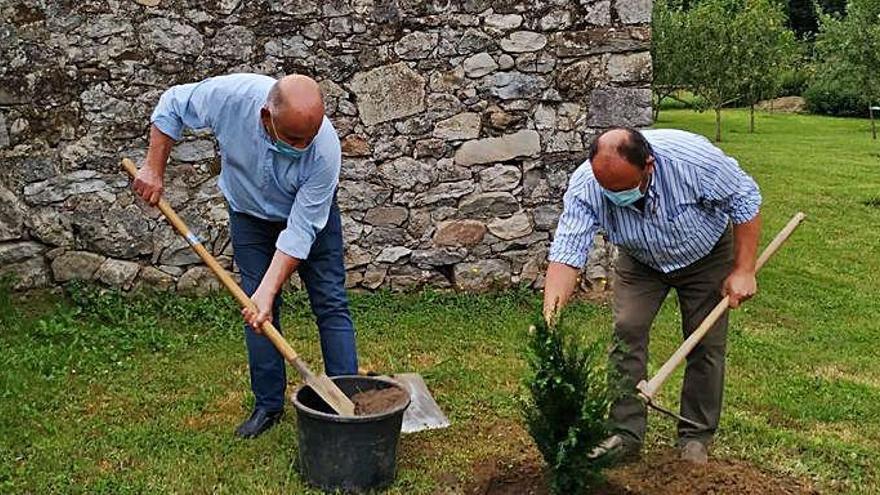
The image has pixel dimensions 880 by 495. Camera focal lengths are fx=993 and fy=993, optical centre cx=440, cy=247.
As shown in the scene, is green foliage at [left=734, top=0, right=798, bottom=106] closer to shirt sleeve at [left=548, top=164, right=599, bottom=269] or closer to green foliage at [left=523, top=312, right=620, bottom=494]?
shirt sleeve at [left=548, top=164, right=599, bottom=269]

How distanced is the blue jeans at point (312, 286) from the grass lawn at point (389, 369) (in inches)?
12.3

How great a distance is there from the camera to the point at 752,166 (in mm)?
14984

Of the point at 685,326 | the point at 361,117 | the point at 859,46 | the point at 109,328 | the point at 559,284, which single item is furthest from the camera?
the point at 859,46

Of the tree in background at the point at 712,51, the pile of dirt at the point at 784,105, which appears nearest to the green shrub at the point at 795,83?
the pile of dirt at the point at 784,105

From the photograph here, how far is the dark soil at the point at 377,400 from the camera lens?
392cm

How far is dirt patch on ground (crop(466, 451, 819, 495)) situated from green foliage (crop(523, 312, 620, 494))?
22 cm

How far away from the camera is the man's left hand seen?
380cm

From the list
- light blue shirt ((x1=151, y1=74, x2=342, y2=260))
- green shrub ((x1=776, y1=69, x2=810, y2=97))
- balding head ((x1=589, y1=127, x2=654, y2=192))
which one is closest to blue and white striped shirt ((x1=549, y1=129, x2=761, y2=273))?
balding head ((x1=589, y1=127, x2=654, y2=192))

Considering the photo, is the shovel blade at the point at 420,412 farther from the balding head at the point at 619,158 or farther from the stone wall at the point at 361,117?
the stone wall at the point at 361,117

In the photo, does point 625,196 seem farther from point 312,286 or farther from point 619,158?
point 312,286

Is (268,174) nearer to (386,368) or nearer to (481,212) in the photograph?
(386,368)

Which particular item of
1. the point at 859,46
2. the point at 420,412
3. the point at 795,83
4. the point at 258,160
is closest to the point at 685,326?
the point at 420,412

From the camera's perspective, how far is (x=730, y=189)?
12.1 feet

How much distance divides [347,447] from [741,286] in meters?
1.63
